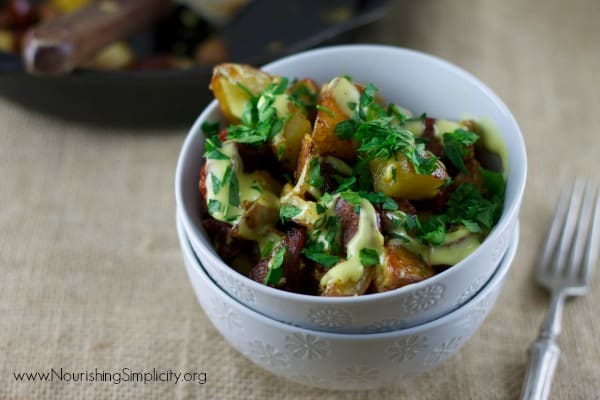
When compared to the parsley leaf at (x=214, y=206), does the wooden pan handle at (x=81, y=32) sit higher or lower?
lower

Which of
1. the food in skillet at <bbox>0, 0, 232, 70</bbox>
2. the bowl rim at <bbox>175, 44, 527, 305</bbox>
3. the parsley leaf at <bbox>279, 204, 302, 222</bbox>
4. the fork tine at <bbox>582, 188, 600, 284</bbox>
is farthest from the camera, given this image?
the food in skillet at <bbox>0, 0, 232, 70</bbox>

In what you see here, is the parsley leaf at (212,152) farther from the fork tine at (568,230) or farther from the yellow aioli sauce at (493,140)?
the fork tine at (568,230)

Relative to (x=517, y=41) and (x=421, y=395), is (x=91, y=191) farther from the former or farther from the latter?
(x=517, y=41)

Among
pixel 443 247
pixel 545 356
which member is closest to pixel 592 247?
pixel 545 356

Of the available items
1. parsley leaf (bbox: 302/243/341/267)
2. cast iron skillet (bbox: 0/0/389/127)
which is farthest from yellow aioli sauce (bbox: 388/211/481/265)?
cast iron skillet (bbox: 0/0/389/127)

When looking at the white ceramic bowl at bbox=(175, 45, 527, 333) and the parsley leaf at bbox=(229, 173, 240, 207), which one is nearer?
the white ceramic bowl at bbox=(175, 45, 527, 333)

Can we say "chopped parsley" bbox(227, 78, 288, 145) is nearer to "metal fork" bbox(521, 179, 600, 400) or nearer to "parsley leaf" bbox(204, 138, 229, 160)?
"parsley leaf" bbox(204, 138, 229, 160)

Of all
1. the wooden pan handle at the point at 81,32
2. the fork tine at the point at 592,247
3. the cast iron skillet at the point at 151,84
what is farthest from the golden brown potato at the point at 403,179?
the wooden pan handle at the point at 81,32

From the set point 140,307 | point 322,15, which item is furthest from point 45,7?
point 140,307
